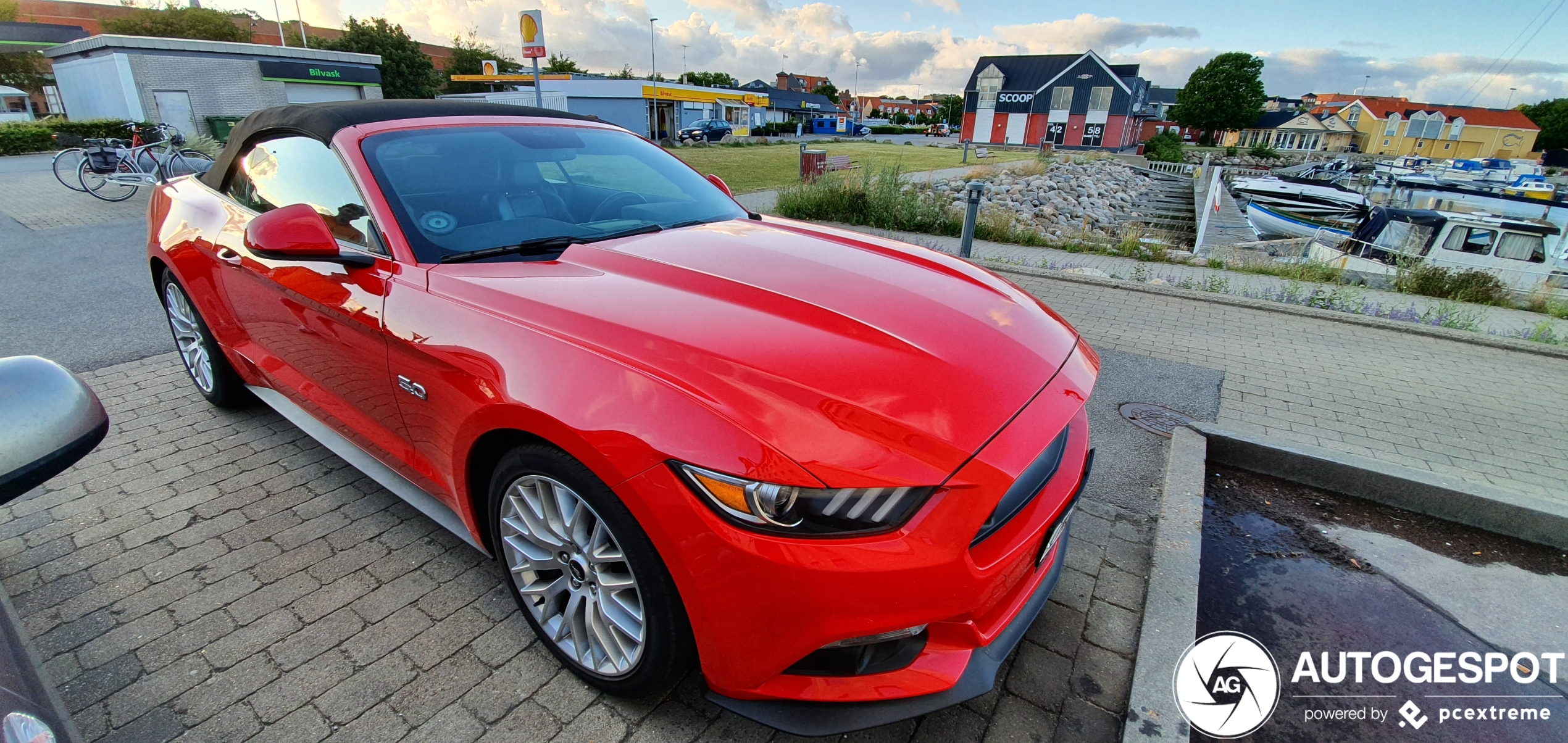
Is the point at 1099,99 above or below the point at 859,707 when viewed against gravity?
above

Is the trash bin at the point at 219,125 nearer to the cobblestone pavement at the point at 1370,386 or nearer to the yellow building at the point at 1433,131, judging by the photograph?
the cobblestone pavement at the point at 1370,386

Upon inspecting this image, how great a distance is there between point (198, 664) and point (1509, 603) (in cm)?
474

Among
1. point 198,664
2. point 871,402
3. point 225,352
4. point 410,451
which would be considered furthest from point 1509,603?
point 225,352

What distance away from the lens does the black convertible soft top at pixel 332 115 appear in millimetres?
2672

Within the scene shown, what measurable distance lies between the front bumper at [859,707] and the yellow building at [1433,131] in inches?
4033

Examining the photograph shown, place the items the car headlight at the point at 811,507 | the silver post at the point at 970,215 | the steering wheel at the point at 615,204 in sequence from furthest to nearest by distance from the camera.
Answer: the silver post at the point at 970,215 < the steering wheel at the point at 615,204 < the car headlight at the point at 811,507

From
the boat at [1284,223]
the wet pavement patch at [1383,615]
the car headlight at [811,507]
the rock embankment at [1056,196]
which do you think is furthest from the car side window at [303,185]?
the boat at [1284,223]

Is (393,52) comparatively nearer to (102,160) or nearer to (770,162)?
(770,162)

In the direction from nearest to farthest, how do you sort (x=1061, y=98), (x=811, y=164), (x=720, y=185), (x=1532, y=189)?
(x=720, y=185) < (x=811, y=164) < (x=1532, y=189) < (x=1061, y=98)

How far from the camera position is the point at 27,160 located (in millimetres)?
17984

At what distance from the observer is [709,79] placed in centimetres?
10869

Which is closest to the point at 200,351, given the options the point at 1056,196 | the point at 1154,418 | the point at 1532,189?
the point at 1154,418

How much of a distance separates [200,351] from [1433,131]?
111293mm

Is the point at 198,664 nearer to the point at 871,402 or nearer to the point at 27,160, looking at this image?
the point at 871,402
